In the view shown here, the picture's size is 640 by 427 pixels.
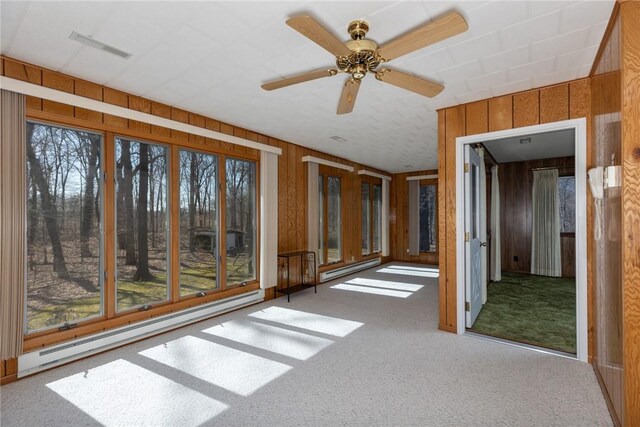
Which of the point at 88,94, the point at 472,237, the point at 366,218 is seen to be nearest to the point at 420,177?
the point at 366,218

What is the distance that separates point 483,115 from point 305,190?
3.03m

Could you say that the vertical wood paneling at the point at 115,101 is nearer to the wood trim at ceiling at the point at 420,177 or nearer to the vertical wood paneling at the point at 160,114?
the vertical wood paneling at the point at 160,114

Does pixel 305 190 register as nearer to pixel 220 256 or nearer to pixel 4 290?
pixel 220 256

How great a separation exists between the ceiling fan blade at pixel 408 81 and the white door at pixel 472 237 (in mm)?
1340

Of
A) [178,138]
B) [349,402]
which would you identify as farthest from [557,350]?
[178,138]

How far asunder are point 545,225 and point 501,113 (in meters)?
4.53

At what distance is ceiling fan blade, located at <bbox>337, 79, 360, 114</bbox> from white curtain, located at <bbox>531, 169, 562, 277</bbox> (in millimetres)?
5871

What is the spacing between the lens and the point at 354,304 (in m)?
4.41

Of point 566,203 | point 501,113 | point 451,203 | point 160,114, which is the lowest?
point 451,203

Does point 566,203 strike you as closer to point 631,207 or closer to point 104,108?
point 631,207

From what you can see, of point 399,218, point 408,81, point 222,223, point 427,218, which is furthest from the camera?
point 399,218

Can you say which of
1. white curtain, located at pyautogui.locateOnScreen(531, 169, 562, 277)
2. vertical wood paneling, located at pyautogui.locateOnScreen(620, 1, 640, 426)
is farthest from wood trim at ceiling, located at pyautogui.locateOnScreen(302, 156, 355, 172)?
vertical wood paneling, located at pyautogui.locateOnScreen(620, 1, 640, 426)

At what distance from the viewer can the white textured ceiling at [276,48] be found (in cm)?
179

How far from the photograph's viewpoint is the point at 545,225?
636cm
